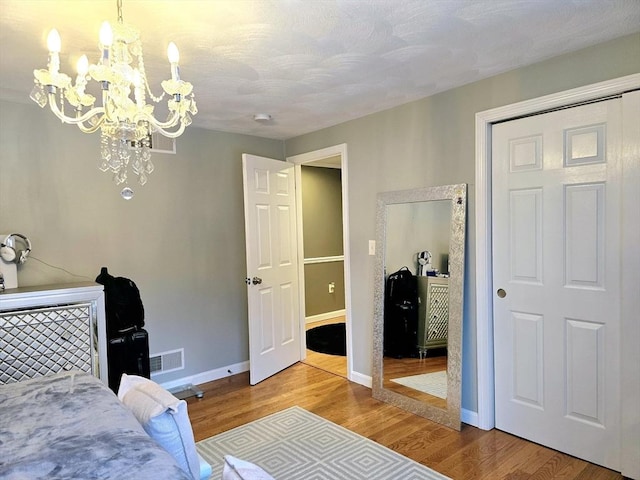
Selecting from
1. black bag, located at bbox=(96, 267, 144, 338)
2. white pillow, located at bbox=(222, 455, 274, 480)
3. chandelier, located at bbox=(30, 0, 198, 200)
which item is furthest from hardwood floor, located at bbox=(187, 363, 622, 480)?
chandelier, located at bbox=(30, 0, 198, 200)

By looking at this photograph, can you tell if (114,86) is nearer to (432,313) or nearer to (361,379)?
(432,313)

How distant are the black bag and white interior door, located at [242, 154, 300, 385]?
0.96 m

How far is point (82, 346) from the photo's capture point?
2.66 meters

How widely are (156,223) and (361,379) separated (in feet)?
7.36

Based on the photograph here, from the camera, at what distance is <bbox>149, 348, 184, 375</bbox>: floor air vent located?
350 centimetres

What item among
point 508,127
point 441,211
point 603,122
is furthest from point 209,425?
point 603,122

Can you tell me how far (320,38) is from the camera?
2049mm

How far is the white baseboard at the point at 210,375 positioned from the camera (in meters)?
3.60

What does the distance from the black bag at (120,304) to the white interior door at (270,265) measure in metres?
0.96

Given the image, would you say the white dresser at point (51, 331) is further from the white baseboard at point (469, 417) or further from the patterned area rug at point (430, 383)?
the white baseboard at point (469, 417)

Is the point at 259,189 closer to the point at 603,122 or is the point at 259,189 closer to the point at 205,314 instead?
the point at 205,314

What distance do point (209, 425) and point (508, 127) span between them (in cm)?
286

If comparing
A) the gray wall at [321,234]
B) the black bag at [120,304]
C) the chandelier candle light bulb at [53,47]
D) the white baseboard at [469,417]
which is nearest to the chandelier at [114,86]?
the chandelier candle light bulb at [53,47]

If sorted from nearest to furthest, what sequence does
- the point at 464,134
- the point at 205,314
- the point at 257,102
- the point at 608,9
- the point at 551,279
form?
1. the point at 608,9
2. the point at 551,279
3. the point at 464,134
4. the point at 257,102
5. the point at 205,314
